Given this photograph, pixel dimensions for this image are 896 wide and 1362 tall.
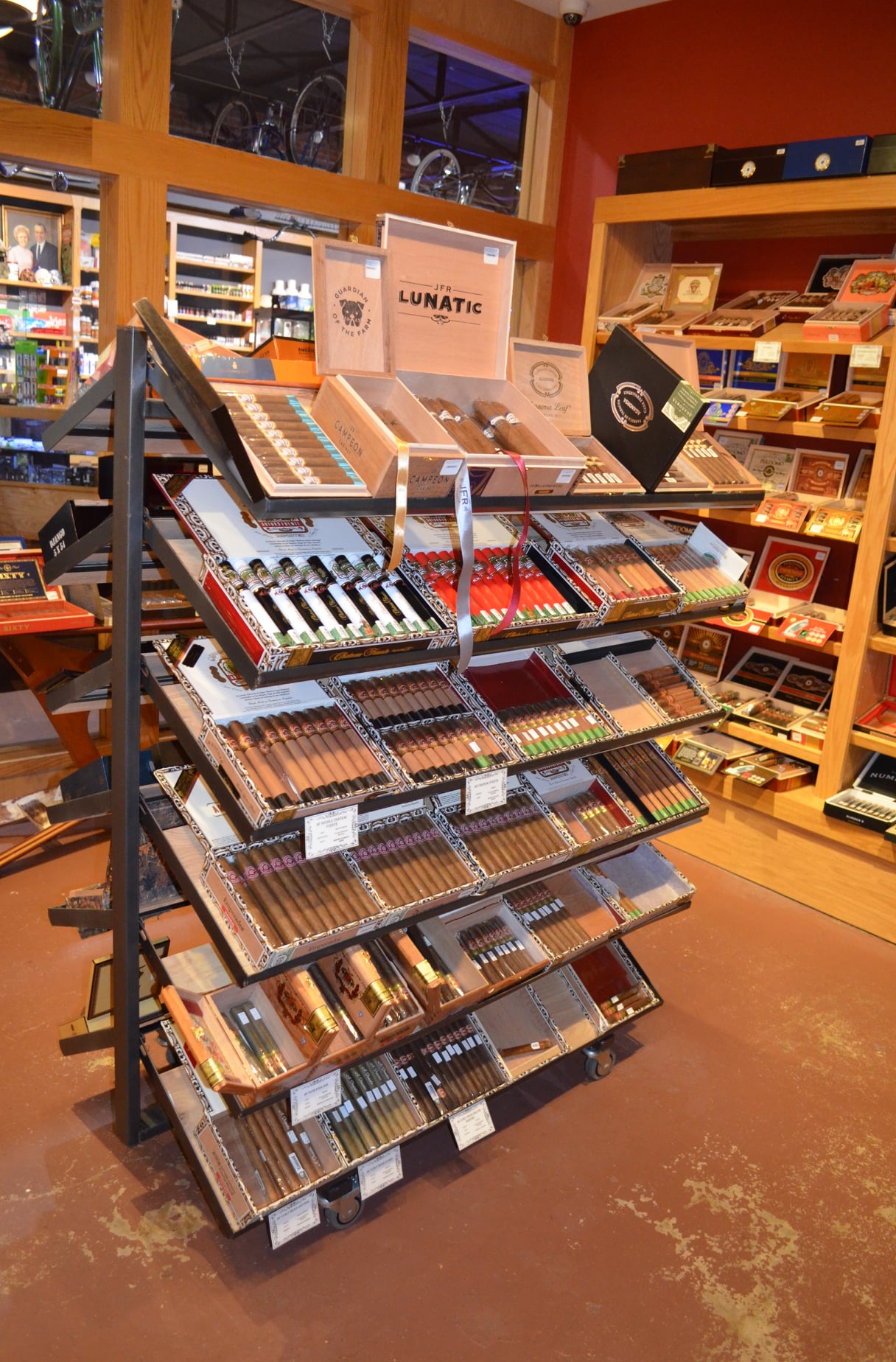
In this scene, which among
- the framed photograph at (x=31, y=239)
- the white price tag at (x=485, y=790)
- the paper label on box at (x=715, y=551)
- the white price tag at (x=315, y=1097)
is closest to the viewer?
the white price tag at (x=315, y=1097)

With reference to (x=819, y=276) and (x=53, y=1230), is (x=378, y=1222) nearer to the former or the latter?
(x=53, y=1230)

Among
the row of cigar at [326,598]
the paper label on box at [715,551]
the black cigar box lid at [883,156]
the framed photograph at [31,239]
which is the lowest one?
the row of cigar at [326,598]

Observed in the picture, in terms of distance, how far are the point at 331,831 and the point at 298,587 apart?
49 cm

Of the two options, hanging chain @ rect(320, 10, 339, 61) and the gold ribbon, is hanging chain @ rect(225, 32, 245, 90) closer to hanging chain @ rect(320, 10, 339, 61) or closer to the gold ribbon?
hanging chain @ rect(320, 10, 339, 61)

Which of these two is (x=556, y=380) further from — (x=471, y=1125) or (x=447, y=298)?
(x=471, y=1125)

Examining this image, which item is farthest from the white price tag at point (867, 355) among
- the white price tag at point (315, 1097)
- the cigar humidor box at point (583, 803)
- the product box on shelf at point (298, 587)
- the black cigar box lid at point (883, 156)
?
the white price tag at point (315, 1097)

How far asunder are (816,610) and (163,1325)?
3.34m

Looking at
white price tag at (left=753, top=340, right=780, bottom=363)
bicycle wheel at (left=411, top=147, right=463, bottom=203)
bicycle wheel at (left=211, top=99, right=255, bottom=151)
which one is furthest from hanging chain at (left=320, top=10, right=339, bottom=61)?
white price tag at (left=753, top=340, right=780, bottom=363)

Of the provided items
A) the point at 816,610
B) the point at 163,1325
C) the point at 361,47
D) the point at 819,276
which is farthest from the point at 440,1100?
the point at 361,47

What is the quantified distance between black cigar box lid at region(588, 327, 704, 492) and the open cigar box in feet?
0.10

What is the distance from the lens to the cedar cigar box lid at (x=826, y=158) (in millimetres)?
3504

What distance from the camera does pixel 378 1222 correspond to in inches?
89.6

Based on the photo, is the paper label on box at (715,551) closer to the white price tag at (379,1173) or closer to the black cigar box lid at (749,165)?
the black cigar box lid at (749,165)

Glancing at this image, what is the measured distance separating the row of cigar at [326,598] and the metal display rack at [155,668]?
6cm
